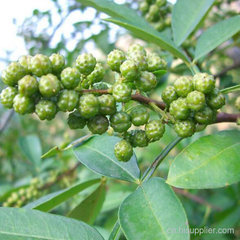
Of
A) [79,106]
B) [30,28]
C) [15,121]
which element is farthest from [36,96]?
[15,121]

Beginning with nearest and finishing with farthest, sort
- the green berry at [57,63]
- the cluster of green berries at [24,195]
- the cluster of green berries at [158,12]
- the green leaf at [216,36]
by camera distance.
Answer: the green berry at [57,63] < the green leaf at [216,36] < the cluster of green berries at [158,12] < the cluster of green berries at [24,195]

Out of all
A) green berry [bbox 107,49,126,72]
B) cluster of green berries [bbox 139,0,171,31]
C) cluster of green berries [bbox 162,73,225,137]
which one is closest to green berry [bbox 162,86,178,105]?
cluster of green berries [bbox 162,73,225,137]

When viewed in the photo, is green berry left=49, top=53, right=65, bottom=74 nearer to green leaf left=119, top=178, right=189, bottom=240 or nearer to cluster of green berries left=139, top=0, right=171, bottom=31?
green leaf left=119, top=178, right=189, bottom=240

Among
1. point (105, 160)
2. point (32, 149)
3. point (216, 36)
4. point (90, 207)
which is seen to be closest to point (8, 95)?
point (105, 160)

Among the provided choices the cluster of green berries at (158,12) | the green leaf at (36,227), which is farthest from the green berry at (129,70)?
the cluster of green berries at (158,12)

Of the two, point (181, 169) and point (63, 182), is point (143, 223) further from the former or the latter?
point (63, 182)

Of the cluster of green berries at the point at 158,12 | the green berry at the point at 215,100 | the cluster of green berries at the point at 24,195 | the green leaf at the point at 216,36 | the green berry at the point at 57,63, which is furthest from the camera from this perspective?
the cluster of green berries at the point at 24,195

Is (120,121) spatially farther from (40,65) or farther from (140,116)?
(40,65)

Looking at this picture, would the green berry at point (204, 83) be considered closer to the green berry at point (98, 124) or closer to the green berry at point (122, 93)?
the green berry at point (122, 93)
